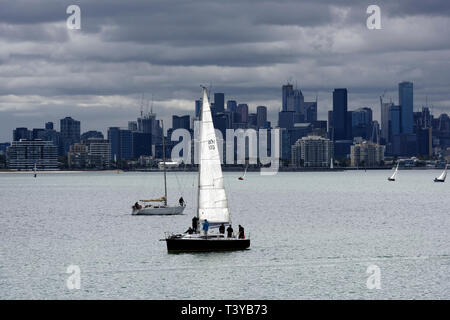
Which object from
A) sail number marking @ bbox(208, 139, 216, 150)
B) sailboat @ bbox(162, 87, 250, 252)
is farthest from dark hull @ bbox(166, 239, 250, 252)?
sail number marking @ bbox(208, 139, 216, 150)

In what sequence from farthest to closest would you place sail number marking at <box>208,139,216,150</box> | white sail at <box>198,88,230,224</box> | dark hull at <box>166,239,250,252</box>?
white sail at <box>198,88,230,224</box> < sail number marking at <box>208,139,216,150</box> < dark hull at <box>166,239,250,252</box>

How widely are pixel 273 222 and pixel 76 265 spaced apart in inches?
1985

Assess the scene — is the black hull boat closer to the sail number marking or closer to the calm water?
the calm water

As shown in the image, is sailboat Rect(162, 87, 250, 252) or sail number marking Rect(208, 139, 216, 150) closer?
sailboat Rect(162, 87, 250, 252)

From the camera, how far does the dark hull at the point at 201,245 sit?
236 ft

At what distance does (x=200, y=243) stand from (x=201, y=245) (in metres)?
0.21

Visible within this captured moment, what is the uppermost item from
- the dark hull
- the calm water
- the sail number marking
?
the sail number marking

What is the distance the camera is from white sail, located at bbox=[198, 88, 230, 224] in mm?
74000

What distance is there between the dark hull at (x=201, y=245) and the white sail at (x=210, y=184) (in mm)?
2270

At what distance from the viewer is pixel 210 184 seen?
7456 cm

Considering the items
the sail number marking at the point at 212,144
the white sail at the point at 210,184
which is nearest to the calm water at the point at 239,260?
the white sail at the point at 210,184

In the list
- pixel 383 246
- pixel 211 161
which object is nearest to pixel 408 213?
pixel 383 246

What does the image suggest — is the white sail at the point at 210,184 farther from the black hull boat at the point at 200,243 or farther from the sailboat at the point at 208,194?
the black hull boat at the point at 200,243
